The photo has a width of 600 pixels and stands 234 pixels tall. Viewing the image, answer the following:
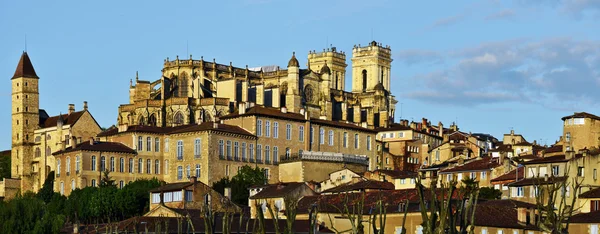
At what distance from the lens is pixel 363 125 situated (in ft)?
389

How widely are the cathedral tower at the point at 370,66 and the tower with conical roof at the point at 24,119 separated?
41636 mm

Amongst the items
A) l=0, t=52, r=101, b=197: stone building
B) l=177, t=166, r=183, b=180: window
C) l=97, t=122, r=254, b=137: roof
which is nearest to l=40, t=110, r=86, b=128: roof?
l=0, t=52, r=101, b=197: stone building

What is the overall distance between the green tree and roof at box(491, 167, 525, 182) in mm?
15389

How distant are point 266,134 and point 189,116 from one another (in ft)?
38.9

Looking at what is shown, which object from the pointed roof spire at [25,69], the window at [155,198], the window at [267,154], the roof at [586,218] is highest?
the pointed roof spire at [25,69]

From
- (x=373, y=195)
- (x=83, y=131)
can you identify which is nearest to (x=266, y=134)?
(x=83, y=131)

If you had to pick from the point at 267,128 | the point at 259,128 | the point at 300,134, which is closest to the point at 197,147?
the point at 259,128

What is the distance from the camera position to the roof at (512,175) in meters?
83.1

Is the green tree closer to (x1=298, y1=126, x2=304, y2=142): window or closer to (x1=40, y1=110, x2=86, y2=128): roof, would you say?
(x1=298, y1=126, x2=304, y2=142): window

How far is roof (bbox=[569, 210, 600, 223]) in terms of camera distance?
211ft

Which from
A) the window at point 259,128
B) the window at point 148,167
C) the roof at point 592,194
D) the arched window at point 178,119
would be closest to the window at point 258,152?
the window at point 259,128

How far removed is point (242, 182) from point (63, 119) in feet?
92.9

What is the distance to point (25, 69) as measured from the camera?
123812mm

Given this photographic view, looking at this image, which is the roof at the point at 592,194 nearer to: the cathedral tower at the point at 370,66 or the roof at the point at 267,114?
the roof at the point at 267,114
